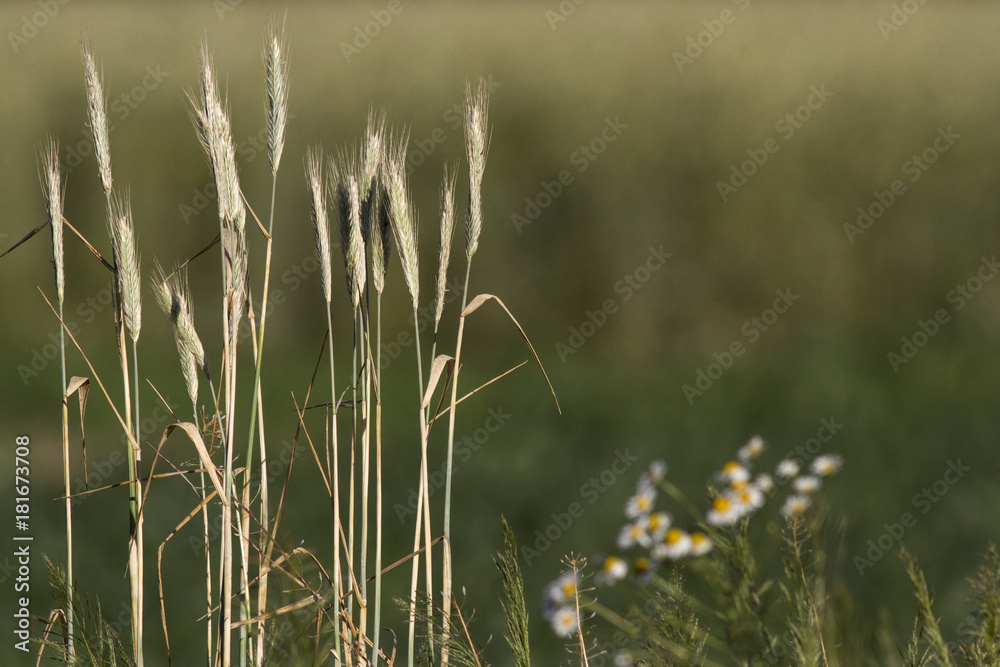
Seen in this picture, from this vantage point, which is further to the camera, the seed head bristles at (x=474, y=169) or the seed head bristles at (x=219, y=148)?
the seed head bristles at (x=474, y=169)

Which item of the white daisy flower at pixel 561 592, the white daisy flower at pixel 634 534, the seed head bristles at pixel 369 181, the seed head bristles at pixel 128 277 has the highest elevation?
the seed head bristles at pixel 369 181

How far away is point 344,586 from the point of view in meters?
1.49

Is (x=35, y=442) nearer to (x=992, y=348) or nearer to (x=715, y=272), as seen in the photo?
(x=715, y=272)

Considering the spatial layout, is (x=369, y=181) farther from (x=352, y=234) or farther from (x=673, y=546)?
(x=673, y=546)

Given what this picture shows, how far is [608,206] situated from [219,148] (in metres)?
4.05

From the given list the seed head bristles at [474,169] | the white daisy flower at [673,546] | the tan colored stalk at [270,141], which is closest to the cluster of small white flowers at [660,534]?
the white daisy flower at [673,546]

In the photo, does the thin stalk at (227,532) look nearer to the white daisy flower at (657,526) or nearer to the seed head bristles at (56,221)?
the seed head bristles at (56,221)

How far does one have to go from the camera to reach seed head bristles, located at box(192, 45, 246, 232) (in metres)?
0.94

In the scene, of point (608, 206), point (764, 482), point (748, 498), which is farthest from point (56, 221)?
point (608, 206)

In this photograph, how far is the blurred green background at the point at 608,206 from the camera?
4.24 meters

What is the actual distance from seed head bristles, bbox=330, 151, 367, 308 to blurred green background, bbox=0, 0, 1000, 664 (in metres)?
2.82

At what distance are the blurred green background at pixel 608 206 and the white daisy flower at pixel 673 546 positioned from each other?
2.09m

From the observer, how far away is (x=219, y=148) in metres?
0.94

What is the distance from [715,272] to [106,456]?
3.36m
